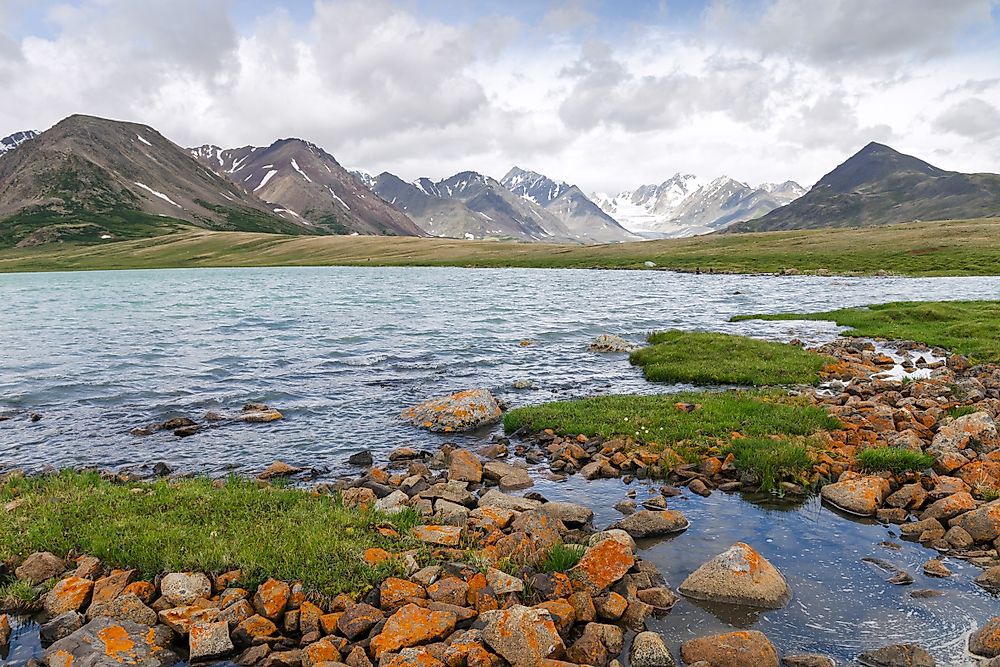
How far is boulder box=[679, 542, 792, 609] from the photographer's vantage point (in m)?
9.79

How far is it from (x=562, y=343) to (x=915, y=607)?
95.6 feet

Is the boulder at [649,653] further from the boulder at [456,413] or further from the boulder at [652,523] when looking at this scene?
the boulder at [456,413]

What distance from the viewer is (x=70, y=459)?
1789 cm

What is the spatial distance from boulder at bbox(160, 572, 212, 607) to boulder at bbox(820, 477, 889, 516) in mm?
12607

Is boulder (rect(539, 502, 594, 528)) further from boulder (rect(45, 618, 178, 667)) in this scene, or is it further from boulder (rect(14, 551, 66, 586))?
boulder (rect(14, 551, 66, 586))

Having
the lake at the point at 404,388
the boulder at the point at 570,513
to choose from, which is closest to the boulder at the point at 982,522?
the lake at the point at 404,388

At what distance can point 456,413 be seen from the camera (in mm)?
20875

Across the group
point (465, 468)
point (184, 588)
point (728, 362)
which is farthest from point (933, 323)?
point (184, 588)

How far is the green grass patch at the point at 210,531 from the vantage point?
32.2 ft

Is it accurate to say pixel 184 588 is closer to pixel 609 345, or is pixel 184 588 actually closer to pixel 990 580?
pixel 990 580

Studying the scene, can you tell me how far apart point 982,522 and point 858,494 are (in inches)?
88.0

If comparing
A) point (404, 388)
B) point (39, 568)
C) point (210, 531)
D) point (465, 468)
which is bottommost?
point (404, 388)

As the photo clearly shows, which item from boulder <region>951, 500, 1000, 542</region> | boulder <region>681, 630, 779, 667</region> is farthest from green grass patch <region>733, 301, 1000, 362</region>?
boulder <region>681, 630, 779, 667</region>

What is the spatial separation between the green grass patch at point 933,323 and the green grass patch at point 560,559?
26.0 metres
